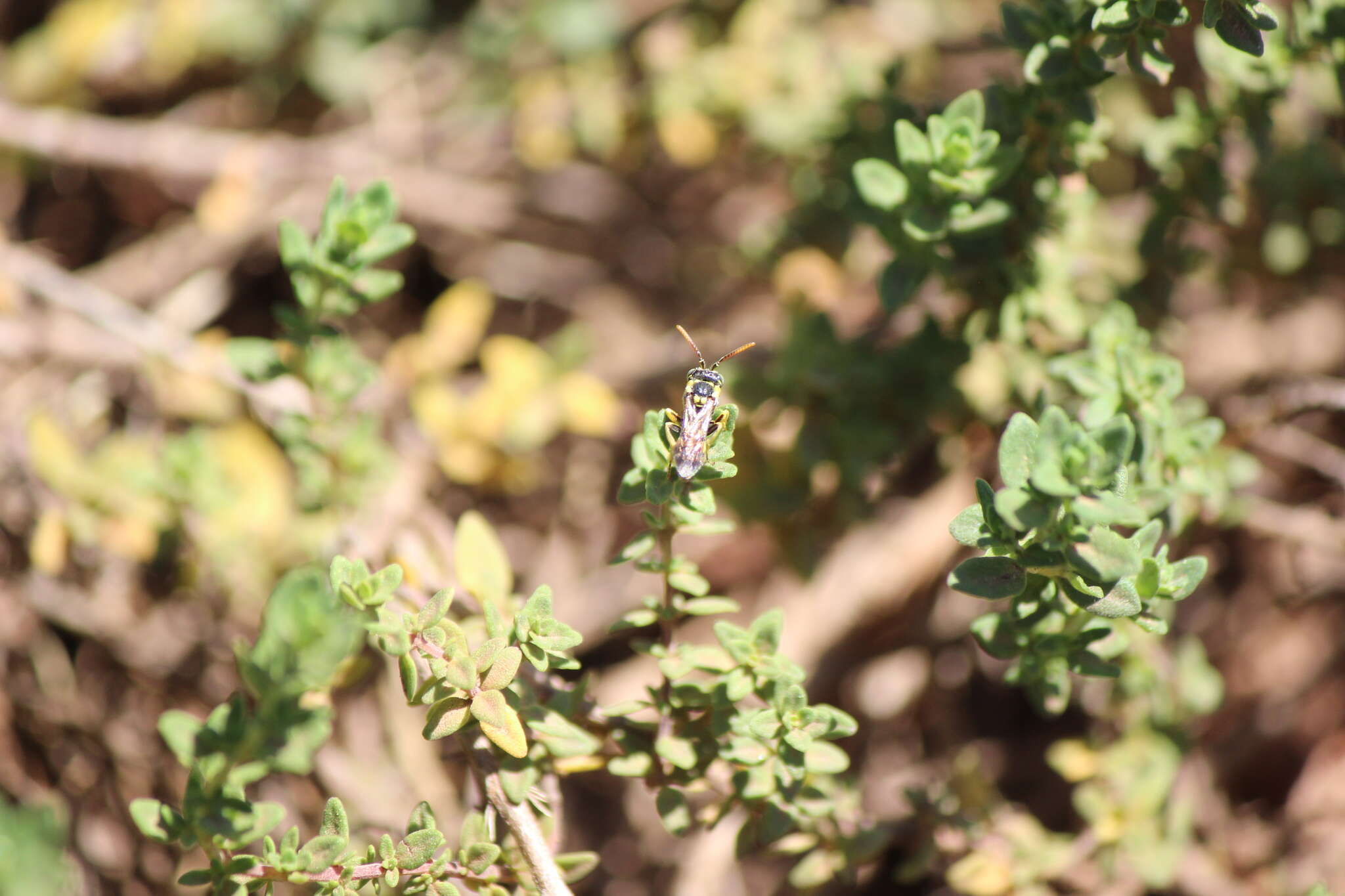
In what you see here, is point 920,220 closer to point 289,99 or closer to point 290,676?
point 290,676

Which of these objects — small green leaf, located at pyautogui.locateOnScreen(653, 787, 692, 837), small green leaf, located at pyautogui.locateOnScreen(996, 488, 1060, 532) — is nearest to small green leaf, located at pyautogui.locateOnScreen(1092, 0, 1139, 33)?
small green leaf, located at pyautogui.locateOnScreen(996, 488, 1060, 532)

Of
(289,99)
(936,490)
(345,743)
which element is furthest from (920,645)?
(289,99)

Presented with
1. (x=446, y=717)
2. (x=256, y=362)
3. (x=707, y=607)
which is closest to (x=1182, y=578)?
(x=707, y=607)

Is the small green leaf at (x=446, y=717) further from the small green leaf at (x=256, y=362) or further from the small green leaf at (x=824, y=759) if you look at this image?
the small green leaf at (x=256, y=362)

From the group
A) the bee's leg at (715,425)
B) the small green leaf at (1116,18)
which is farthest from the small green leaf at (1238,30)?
the bee's leg at (715,425)

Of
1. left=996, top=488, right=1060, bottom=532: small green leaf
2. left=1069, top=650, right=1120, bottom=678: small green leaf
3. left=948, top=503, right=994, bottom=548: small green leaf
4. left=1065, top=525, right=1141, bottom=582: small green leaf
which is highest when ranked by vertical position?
left=996, top=488, right=1060, bottom=532: small green leaf

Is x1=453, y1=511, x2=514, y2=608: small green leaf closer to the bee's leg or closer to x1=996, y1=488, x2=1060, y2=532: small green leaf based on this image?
the bee's leg
